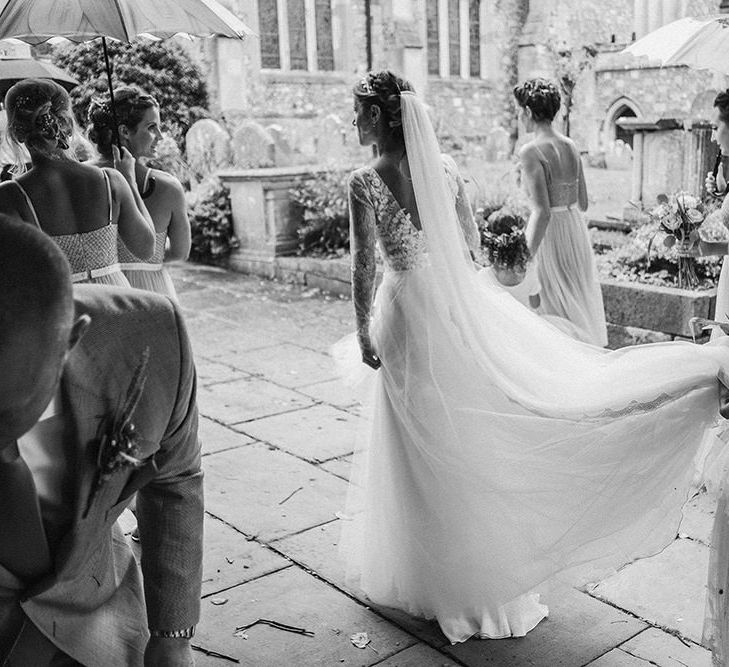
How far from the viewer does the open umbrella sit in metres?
4.29

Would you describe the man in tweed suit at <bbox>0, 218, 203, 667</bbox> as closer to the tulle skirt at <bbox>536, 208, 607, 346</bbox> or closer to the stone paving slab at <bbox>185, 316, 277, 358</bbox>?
the tulle skirt at <bbox>536, 208, 607, 346</bbox>

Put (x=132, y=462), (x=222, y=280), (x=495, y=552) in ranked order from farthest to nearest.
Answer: (x=222, y=280) < (x=495, y=552) < (x=132, y=462)

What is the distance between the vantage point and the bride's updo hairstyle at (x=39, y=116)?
3.85 meters

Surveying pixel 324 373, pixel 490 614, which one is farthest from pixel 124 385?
pixel 324 373

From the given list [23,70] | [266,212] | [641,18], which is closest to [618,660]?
[23,70]

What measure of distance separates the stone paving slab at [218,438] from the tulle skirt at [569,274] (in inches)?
80.0

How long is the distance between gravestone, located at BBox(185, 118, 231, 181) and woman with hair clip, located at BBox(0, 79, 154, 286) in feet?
29.0

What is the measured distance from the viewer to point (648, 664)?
9.88 feet

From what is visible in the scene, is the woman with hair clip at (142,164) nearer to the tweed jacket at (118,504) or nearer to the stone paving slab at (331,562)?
the stone paving slab at (331,562)

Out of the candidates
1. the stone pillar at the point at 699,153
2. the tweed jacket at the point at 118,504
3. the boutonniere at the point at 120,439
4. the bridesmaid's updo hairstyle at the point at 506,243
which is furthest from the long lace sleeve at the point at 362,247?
the stone pillar at the point at 699,153

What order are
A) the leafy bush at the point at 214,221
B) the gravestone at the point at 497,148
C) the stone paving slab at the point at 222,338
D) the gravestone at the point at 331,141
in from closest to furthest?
the stone paving slab at the point at 222,338, the leafy bush at the point at 214,221, the gravestone at the point at 331,141, the gravestone at the point at 497,148

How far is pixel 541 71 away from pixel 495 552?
2616cm

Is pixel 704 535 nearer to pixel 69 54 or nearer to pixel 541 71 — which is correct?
pixel 69 54

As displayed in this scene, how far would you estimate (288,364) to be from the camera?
702 centimetres
